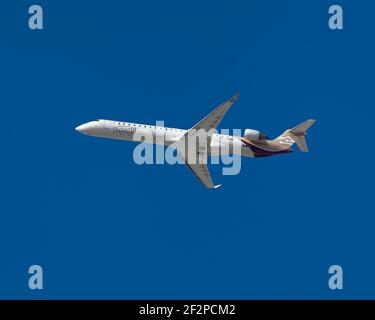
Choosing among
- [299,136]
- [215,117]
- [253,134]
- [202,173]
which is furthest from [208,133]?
[299,136]

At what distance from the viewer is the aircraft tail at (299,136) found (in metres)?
56.0

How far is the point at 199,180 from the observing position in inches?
2210

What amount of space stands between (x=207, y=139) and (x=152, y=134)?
4.42 metres

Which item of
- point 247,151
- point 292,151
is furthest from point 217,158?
point 292,151

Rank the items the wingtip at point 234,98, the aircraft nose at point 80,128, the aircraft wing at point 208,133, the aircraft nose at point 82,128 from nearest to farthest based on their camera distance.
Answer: the wingtip at point 234,98 < the aircraft wing at point 208,133 < the aircraft nose at point 82,128 < the aircraft nose at point 80,128

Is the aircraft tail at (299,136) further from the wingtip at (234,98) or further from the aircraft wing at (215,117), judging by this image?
the wingtip at (234,98)

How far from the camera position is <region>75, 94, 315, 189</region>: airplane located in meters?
53.8

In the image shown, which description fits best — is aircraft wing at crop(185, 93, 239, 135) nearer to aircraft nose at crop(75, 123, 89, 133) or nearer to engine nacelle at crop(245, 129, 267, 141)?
engine nacelle at crop(245, 129, 267, 141)

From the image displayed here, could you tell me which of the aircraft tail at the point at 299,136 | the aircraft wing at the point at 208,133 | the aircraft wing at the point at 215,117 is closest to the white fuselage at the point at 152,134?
the aircraft wing at the point at 208,133

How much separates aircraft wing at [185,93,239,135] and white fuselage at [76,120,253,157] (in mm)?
1775

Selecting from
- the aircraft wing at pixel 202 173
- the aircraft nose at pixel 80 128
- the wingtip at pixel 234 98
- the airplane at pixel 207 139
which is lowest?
the aircraft wing at pixel 202 173

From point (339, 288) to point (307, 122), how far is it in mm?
14698

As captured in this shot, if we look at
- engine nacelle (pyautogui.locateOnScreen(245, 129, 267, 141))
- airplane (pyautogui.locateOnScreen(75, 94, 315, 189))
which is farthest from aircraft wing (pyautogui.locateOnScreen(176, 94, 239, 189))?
engine nacelle (pyautogui.locateOnScreen(245, 129, 267, 141))

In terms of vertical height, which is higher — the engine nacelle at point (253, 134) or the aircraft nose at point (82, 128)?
the aircraft nose at point (82, 128)
